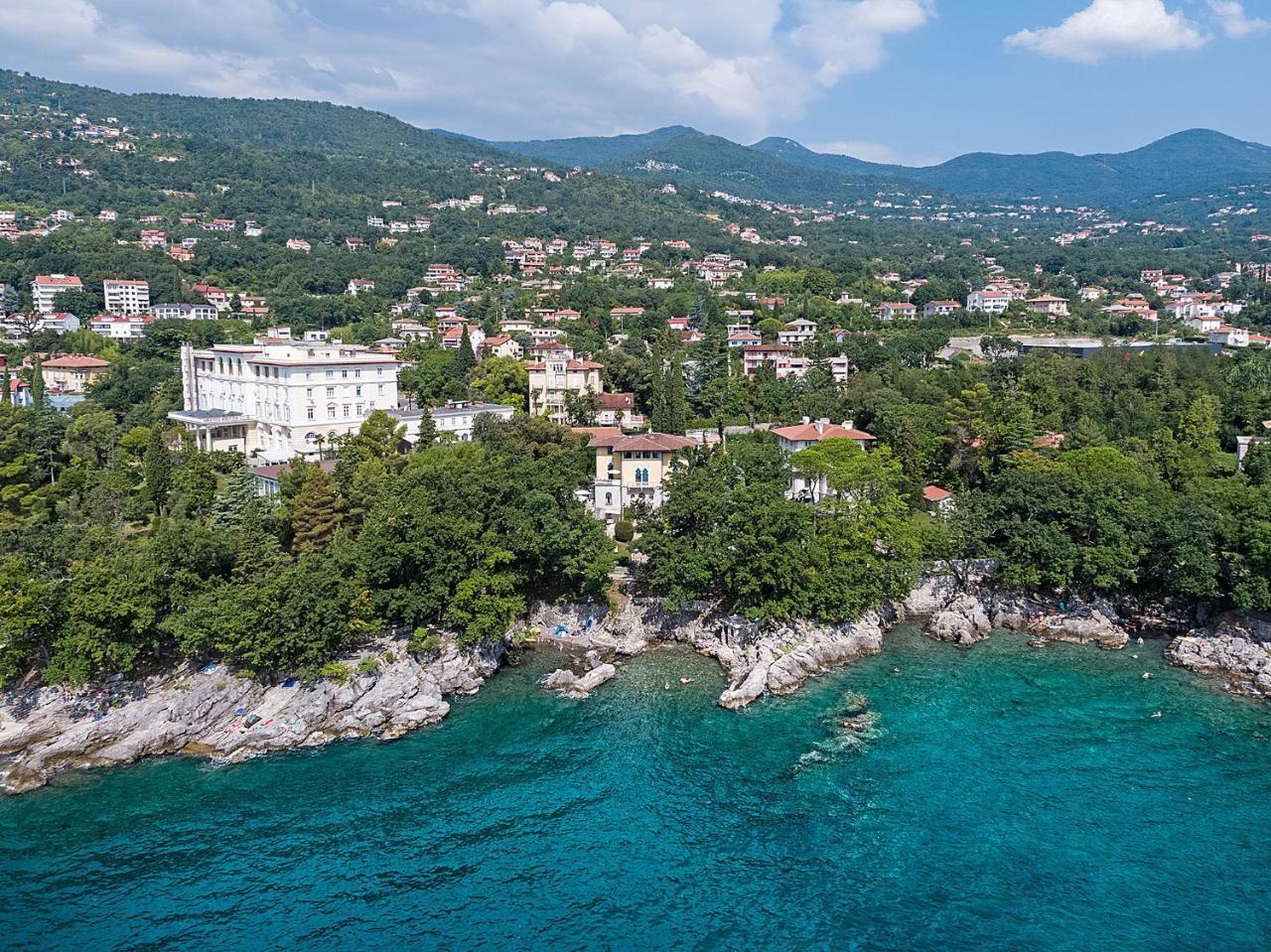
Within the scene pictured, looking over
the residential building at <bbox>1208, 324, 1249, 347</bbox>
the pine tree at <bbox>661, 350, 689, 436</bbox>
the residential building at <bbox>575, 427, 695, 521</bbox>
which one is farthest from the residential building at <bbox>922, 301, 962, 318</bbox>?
the residential building at <bbox>575, 427, 695, 521</bbox>

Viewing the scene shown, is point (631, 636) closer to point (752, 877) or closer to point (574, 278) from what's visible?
point (752, 877)

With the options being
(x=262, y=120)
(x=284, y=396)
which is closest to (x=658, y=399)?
(x=284, y=396)

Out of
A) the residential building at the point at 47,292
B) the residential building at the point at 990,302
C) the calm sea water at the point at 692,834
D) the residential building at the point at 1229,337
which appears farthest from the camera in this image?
the residential building at the point at 990,302

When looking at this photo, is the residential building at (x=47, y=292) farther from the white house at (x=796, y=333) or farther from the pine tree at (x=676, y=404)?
the white house at (x=796, y=333)

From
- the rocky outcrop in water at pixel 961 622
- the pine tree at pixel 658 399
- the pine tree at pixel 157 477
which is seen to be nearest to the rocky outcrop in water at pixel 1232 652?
the rocky outcrop in water at pixel 961 622

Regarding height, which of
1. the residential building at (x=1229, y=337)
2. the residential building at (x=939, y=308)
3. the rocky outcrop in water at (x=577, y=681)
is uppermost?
the residential building at (x=939, y=308)

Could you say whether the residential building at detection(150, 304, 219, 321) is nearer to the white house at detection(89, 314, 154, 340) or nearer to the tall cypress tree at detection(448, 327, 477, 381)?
the white house at detection(89, 314, 154, 340)

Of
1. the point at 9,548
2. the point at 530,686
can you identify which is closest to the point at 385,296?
the point at 9,548
